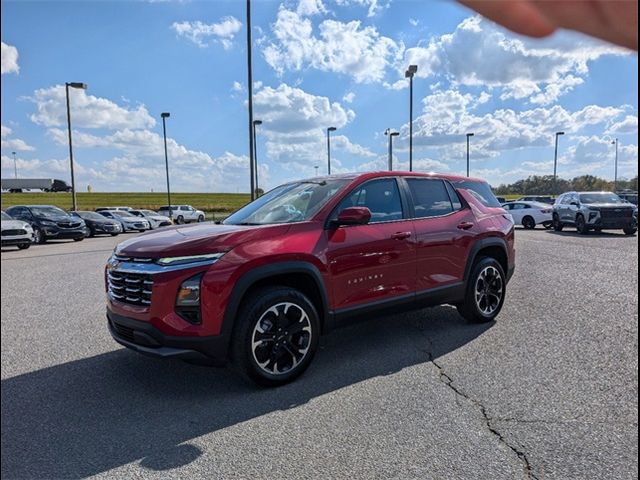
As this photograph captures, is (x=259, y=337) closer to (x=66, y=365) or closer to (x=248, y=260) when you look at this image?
(x=248, y=260)

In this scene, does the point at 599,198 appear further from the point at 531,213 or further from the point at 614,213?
the point at 531,213

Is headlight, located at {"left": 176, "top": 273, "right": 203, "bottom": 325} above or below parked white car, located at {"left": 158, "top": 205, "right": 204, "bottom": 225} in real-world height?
above

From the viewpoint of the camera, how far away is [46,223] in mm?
17859

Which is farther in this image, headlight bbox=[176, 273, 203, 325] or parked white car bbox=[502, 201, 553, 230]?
parked white car bbox=[502, 201, 553, 230]

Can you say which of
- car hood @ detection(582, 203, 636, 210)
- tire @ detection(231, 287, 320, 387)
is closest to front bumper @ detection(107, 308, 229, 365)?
tire @ detection(231, 287, 320, 387)

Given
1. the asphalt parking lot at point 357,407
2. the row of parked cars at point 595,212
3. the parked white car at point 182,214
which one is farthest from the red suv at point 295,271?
the parked white car at point 182,214

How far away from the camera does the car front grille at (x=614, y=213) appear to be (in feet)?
56.6

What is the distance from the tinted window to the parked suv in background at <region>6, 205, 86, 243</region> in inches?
684

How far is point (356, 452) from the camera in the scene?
8.91ft

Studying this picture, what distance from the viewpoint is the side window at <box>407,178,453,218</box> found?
16.0 ft

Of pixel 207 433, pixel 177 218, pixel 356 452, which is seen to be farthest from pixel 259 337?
pixel 177 218

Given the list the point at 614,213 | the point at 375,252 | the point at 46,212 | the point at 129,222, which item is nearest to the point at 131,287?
the point at 375,252

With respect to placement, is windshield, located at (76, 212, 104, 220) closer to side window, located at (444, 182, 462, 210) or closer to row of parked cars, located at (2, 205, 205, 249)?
row of parked cars, located at (2, 205, 205, 249)

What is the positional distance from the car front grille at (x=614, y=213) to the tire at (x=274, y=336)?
17.4m
